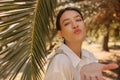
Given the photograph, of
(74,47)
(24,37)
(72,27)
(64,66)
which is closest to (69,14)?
(72,27)

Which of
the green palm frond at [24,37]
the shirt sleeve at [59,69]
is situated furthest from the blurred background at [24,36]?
the shirt sleeve at [59,69]

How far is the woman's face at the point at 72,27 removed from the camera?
1776 millimetres

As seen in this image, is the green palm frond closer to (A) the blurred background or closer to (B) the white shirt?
(A) the blurred background

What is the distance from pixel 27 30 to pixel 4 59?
1.05 feet

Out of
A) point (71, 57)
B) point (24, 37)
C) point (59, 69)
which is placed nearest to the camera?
point (59, 69)

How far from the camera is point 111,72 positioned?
38.0ft

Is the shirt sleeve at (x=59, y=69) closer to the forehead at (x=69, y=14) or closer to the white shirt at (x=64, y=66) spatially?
the white shirt at (x=64, y=66)

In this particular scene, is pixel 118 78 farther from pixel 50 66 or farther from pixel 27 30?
pixel 50 66

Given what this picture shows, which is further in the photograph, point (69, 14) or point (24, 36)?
point (24, 36)

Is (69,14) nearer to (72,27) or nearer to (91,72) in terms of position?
(72,27)

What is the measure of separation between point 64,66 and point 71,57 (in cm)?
13

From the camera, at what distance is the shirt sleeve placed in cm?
157

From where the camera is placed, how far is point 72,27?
1.79 metres

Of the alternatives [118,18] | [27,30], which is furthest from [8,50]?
[118,18]
